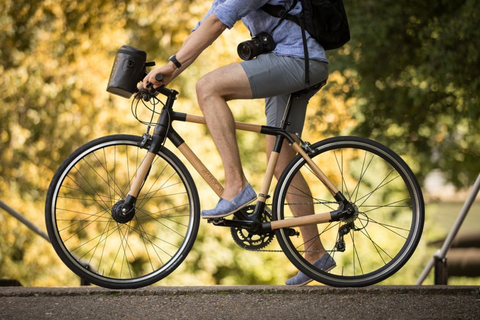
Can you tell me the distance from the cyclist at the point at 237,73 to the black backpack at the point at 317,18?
0.03 m

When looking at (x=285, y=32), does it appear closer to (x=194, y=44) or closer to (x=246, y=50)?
(x=246, y=50)

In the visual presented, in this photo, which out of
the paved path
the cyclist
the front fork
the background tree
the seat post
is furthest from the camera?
the background tree

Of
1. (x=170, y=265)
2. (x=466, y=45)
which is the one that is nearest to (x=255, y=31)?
(x=170, y=265)

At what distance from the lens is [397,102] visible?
9359mm

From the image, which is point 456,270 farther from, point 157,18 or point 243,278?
point 157,18

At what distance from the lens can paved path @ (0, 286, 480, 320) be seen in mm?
3377

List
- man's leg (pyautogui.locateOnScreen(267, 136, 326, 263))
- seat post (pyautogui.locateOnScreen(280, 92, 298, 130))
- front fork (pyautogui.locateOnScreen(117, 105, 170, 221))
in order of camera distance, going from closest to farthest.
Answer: front fork (pyautogui.locateOnScreen(117, 105, 170, 221)) < seat post (pyautogui.locateOnScreen(280, 92, 298, 130)) < man's leg (pyautogui.locateOnScreen(267, 136, 326, 263))

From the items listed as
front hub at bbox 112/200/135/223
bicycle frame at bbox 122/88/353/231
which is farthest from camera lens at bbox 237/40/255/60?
front hub at bbox 112/200/135/223

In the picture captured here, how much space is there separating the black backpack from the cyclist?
0.09 ft

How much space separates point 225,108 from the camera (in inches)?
143

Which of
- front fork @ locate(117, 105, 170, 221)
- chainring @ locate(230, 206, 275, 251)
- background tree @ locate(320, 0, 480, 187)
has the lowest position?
chainring @ locate(230, 206, 275, 251)

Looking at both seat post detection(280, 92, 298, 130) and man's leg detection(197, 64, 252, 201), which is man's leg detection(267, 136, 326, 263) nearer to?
seat post detection(280, 92, 298, 130)

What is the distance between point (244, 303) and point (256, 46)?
4.19ft

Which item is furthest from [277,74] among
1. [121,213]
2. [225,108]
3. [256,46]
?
[121,213]
